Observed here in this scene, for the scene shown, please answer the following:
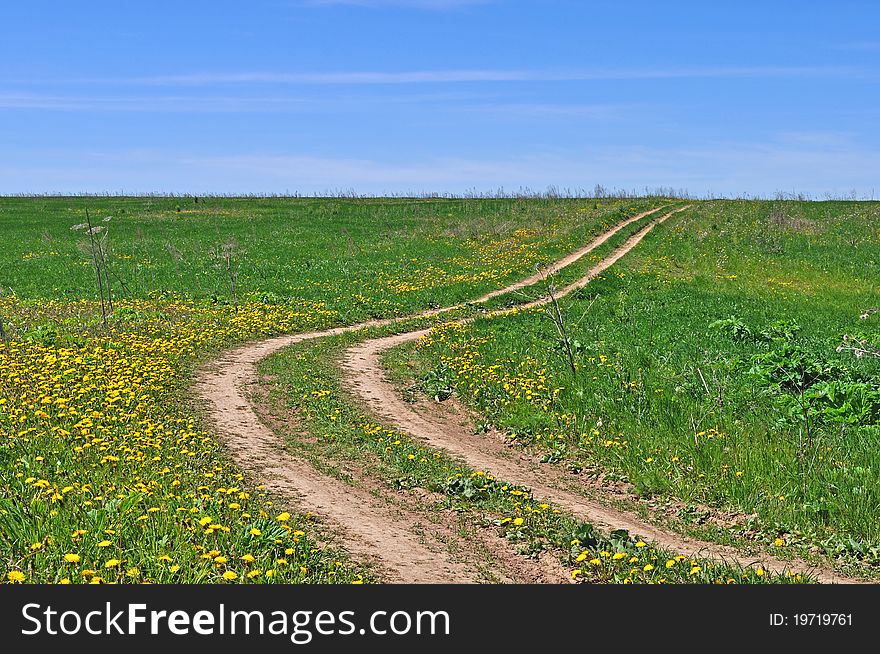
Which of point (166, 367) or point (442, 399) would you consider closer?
point (442, 399)

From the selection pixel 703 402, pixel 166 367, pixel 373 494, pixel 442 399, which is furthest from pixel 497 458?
pixel 166 367

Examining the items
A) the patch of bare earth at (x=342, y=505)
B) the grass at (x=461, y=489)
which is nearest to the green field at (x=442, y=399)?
the grass at (x=461, y=489)

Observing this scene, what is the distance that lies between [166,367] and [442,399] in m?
5.16

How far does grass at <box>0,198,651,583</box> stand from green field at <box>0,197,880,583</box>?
0.05 m

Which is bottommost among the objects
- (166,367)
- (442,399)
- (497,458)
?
(497,458)

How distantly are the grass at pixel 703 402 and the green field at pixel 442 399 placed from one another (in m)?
0.04

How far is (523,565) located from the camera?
7277mm

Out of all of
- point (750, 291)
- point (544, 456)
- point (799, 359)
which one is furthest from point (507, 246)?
point (544, 456)

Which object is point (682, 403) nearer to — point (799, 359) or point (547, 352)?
point (799, 359)

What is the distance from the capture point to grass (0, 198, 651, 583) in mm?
6562

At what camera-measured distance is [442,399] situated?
1344cm

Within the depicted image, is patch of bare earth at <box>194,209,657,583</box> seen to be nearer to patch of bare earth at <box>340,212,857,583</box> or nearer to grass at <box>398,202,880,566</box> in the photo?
patch of bare earth at <box>340,212,857,583</box>

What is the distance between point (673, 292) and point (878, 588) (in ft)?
65.3

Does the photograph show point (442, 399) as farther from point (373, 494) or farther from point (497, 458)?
point (373, 494)
